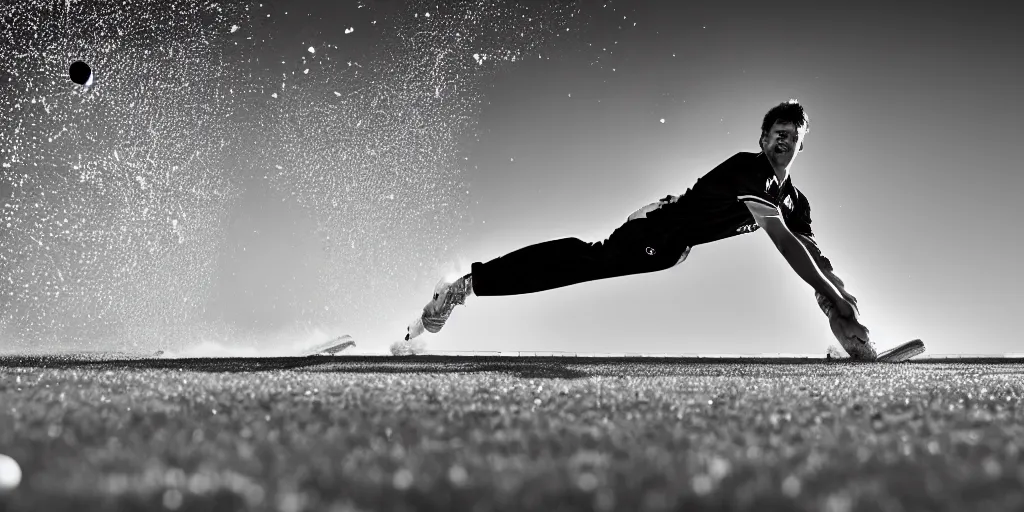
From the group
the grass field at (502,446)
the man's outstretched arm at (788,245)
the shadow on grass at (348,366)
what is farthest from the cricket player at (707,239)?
the grass field at (502,446)

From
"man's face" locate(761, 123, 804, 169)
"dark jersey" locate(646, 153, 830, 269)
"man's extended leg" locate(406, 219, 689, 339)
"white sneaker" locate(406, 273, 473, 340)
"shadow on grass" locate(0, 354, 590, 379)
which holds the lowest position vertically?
"shadow on grass" locate(0, 354, 590, 379)

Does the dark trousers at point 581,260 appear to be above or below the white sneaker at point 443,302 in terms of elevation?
above

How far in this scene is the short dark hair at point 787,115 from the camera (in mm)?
4695

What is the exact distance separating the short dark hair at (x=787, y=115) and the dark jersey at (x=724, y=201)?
29 centimetres

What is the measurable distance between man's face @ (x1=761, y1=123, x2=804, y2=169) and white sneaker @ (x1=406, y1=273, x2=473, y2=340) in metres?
2.13

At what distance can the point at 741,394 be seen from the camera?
2482 millimetres

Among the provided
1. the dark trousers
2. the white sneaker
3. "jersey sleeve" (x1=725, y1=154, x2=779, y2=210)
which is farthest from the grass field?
the white sneaker

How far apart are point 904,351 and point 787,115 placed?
6.13 feet

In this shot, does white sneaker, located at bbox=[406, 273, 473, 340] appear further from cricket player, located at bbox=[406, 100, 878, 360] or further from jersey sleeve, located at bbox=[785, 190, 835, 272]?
jersey sleeve, located at bbox=[785, 190, 835, 272]

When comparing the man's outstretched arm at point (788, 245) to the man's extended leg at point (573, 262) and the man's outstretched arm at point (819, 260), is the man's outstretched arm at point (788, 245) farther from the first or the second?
the man's outstretched arm at point (819, 260)

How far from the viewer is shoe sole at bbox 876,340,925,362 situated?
504cm

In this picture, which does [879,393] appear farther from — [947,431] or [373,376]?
[373,376]

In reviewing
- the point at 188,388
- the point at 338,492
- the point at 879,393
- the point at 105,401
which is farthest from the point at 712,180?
the point at 338,492

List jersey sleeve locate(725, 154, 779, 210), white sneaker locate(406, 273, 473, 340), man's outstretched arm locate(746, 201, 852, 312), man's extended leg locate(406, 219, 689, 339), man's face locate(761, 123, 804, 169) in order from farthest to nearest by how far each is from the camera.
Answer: white sneaker locate(406, 273, 473, 340), man's extended leg locate(406, 219, 689, 339), man's face locate(761, 123, 804, 169), jersey sleeve locate(725, 154, 779, 210), man's outstretched arm locate(746, 201, 852, 312)
